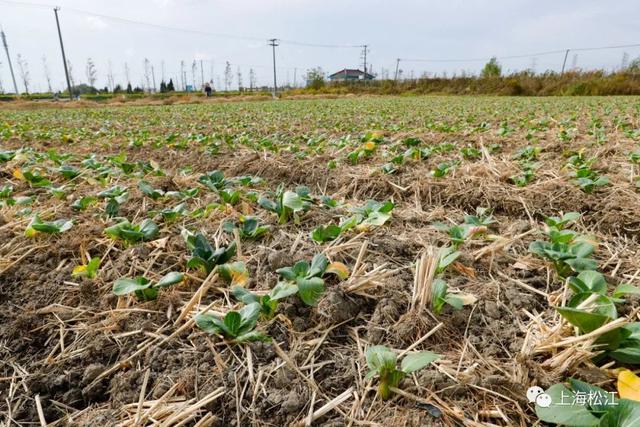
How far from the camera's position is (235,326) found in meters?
1.25

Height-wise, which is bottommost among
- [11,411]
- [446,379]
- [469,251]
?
[11,411]

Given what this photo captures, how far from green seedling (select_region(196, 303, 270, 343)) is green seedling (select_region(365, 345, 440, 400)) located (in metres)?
0.39

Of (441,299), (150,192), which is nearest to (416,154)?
(150,192)

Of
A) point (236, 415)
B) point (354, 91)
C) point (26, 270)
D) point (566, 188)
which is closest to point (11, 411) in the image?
point (236, 415)

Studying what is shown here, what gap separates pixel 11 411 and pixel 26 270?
0.84m

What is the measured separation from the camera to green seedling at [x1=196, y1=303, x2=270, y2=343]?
1.25 m

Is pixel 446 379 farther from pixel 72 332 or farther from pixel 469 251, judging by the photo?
pixel 72 332

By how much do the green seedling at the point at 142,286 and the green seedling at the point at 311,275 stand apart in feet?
1.42

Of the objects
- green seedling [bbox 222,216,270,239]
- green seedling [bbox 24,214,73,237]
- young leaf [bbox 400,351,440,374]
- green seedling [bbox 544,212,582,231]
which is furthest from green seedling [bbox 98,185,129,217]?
green seedling [bbox 544,212,582,231]

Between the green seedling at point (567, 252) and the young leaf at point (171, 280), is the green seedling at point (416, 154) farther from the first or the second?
the young leaf at point (171, 280)

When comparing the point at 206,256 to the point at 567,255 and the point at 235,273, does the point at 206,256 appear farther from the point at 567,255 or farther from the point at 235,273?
the point at 567,255

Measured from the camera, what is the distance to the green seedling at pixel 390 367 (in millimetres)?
1042

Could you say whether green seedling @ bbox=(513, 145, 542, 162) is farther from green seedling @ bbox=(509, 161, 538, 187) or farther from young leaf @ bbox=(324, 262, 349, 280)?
young leaf @ bbox=(324, 262, 349, 280)

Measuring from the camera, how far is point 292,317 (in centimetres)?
139
